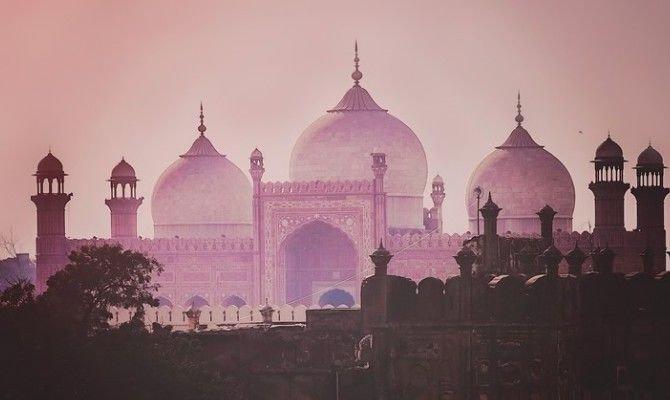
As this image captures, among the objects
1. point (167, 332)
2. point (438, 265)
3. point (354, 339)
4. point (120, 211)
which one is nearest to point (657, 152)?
point (438, 265)

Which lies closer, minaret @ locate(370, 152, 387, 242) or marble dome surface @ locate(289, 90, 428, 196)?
minaret @ locate(370, 152, 387, 242)

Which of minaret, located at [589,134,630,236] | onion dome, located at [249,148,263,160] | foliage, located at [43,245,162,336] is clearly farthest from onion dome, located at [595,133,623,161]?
foliage, located at [43,245,162,336]

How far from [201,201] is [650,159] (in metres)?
14.6

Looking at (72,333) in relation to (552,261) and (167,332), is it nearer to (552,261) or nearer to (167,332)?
(167,332)

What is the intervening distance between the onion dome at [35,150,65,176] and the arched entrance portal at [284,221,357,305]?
791cm

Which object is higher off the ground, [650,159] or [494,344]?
[650,159]

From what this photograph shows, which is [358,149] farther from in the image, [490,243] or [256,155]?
[490,243]

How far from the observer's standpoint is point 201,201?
277ft

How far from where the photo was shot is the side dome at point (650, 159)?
79.6m

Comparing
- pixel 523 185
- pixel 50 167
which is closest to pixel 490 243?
pixel 523 185

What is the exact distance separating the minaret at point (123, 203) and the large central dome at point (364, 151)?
501cm

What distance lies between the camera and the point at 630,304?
183ft

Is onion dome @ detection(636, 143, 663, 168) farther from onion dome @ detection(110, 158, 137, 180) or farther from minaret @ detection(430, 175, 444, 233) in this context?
onion dome @ detection(110, 158, 137, 180)

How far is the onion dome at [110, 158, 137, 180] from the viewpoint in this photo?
82.8 m
